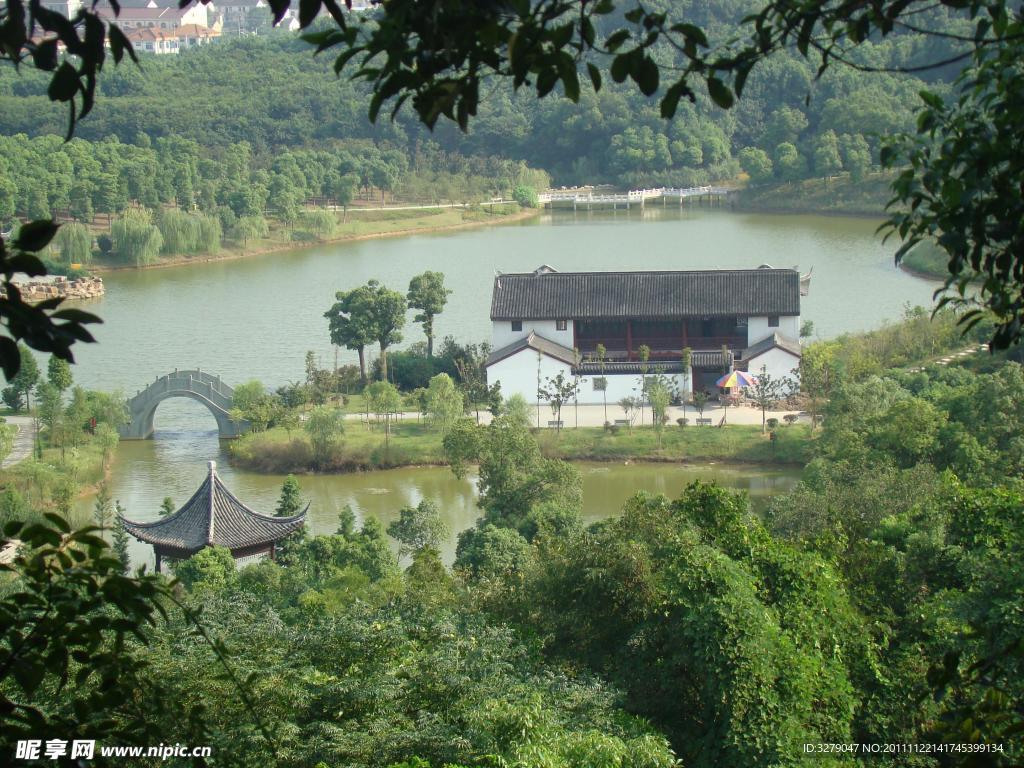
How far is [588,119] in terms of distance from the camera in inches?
1259

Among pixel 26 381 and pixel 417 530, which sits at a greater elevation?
pixel 26 381

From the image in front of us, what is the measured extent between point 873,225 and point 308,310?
11.7 meters

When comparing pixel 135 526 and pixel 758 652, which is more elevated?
pixel 758 652

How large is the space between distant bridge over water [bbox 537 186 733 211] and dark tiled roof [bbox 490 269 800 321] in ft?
51.8

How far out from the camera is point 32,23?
1.96 metres

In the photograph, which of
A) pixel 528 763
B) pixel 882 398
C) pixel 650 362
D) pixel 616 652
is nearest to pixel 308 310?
pixel 650 362

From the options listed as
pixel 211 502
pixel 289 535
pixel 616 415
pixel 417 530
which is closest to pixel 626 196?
pixel 616 415

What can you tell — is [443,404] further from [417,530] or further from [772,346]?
[417,530]

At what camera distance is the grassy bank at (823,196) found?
27.0m

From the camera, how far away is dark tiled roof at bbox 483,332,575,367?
43.9ft

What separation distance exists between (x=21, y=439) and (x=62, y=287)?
7.33 metres

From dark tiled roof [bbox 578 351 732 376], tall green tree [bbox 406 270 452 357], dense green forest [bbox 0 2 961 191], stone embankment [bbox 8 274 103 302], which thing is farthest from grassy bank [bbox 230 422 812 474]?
dense green forest [bbox 0 2 961 191]

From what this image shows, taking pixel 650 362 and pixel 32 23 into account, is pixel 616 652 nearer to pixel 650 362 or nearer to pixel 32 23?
pixel 32 23

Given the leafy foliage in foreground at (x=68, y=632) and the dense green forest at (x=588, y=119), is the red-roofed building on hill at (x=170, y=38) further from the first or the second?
the leafy foliage in foreground at (x=68, y=632)
